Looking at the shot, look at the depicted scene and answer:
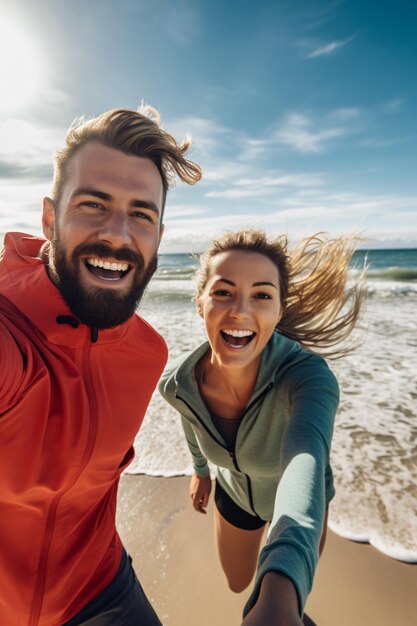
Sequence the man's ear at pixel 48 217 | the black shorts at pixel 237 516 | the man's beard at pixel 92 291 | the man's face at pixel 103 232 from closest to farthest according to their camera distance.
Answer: the man's beard at pixel 92 291 → the man's face at pixel 103 232 → the man's ear at pixel 48 217 → the black shorts at pixel 237 516

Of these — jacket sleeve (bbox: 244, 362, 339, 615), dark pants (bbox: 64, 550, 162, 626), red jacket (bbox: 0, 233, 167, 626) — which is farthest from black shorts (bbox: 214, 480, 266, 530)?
jacket sleeve (bbox: 244, 362, 339, 615)

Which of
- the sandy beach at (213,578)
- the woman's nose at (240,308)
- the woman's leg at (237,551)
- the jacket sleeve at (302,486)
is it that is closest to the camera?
the jacket sleeve at (302,486)

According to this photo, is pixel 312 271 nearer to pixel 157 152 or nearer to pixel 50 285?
pixel 157 152

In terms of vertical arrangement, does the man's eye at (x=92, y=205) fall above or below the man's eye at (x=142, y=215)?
above

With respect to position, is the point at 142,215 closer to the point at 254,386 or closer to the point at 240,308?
the point at 240,308

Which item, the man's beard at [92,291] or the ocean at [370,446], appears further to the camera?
the ocean at [370,446]

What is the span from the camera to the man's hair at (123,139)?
2.19m

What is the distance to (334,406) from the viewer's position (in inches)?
80.7

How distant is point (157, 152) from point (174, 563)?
3.14 metres

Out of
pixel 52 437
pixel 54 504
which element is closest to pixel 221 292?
pixel 52 437

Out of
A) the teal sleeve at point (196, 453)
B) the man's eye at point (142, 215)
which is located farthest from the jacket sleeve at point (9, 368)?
the teal sleeve at point (196, 453)

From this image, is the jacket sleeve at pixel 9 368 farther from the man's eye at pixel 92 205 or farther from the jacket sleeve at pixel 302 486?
the jacket sleeve at pixel 302 486

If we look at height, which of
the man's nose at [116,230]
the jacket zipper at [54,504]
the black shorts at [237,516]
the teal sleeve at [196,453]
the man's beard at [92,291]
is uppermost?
the man's nose at [116,230]

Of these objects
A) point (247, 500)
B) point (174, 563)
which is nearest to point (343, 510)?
point (247, 500)
